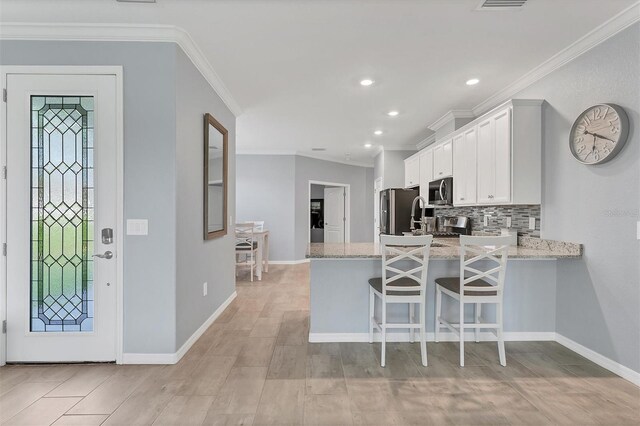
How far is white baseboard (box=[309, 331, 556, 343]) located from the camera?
299 cm

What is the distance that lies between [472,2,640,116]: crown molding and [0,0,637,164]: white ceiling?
6 centimetres

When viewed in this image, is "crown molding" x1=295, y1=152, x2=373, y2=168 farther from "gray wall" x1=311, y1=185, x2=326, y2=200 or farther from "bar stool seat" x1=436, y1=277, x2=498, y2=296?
"bar stool seat" x1=436, y1=277, x2=498, y2=296

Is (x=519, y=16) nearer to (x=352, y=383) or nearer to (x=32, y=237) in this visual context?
(x=352, y=383)

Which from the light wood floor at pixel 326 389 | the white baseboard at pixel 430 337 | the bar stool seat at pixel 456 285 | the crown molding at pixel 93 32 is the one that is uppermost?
the crown molding at pixel 93 32

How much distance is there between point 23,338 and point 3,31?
2331 mm

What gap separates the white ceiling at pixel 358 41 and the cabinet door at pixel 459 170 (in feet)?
1.74

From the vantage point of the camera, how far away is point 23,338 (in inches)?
97.4

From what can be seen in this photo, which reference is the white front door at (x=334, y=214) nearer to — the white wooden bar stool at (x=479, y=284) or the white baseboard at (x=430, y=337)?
the white baseboard at (x=430, y=337)

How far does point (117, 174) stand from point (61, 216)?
1.77ft

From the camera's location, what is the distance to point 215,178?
11.5ft

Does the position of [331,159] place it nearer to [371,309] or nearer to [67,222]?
[371,309]

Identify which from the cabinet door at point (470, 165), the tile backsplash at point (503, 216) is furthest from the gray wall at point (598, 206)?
the cabinet door at point (470, 165)

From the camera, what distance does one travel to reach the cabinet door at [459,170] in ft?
12.6

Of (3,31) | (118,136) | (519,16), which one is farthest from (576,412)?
(3,31)
